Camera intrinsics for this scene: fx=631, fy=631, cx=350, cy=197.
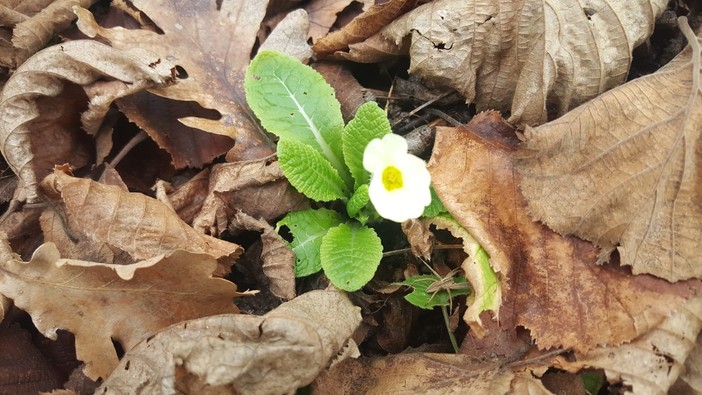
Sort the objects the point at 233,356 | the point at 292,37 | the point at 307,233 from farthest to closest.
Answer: the point at 292,37
the point at 307,233
the point at 233,356

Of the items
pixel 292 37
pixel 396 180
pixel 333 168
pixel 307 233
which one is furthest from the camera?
pixel 292 37

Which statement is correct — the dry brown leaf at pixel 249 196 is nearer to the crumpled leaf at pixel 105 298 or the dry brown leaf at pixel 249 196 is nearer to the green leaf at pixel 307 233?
the green leaf at pixel 307 233

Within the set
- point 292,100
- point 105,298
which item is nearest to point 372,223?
point 292,100

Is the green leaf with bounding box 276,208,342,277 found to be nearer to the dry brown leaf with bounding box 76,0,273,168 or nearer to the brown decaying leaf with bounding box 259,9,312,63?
the dry brown leaf with bounding box 76,0,273,168

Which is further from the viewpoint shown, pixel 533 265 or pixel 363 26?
pixel 363 26

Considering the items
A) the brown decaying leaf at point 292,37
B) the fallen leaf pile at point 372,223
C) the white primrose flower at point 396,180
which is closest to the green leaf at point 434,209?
the fallen leaf pile at point 372,223

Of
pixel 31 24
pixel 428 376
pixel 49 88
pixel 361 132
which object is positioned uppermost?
pixel 31 24

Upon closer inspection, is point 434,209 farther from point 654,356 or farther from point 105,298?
point 105,298
